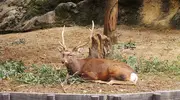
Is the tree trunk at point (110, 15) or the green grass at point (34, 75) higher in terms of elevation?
the tree trunk at point (110, 15)

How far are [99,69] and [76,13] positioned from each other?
9.27 metres

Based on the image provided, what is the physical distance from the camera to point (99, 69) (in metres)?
6.71

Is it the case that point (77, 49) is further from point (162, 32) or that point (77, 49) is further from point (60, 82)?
point (162, 32)

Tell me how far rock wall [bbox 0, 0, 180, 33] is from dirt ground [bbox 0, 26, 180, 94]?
687mm

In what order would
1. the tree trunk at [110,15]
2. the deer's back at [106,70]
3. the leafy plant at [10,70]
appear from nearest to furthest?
the deer's back at [106,70], the leafy plant at [10,70], the tree trunk at [110,15]

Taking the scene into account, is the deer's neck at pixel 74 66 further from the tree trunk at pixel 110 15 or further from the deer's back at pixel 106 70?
the tree trunk at pixel 110 15

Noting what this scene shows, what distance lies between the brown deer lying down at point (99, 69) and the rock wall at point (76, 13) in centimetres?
723

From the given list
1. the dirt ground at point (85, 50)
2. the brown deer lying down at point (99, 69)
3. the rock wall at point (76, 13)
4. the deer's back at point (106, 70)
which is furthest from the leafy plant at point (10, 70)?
the rock wall at point (76, 13)

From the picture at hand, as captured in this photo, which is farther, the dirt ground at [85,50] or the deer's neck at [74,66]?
the deer's neck at [74,66]

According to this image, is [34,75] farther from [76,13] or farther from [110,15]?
[76,13]

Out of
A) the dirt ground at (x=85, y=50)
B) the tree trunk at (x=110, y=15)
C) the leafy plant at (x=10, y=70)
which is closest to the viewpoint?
the dirt ground at (x=85, y=50)

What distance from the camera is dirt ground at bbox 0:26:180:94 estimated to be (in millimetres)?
6445

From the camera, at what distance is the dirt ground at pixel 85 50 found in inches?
254

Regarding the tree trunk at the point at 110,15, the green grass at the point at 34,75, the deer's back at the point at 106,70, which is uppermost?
the tree trunk at the point at 110,15
